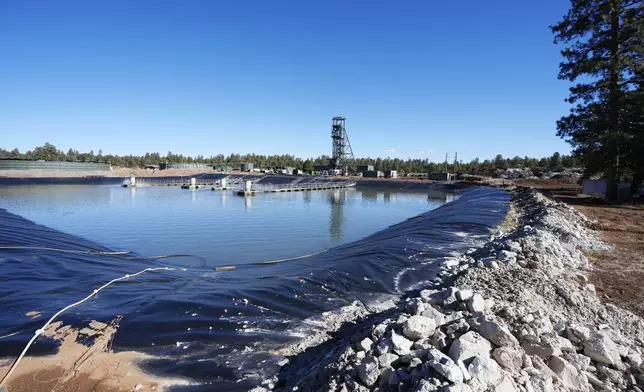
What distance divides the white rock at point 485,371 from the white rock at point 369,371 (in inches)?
30.2

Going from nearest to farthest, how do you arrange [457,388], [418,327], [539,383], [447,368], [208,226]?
[457,388]
[447,368]
[539,383]
[418,327]
[208,226]

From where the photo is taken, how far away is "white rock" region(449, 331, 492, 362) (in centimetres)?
307

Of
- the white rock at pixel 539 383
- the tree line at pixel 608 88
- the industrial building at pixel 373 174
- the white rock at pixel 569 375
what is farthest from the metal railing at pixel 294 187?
the white rock at pixel 539 383

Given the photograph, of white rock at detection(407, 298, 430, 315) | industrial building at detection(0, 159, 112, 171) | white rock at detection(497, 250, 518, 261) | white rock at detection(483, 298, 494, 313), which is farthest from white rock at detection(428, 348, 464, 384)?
industrial building at detection(0, 159, 112, 171)

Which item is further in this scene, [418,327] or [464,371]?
[418,327]

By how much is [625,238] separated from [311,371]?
431 inches

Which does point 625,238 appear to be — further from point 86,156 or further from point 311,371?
point 86,156

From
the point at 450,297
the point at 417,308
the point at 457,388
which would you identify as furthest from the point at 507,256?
the point at 457,388

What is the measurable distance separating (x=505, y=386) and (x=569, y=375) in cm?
86

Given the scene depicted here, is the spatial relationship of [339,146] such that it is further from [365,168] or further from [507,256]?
[507,256]

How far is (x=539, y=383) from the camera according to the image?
2.96m

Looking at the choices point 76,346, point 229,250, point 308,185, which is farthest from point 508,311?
point 308,185

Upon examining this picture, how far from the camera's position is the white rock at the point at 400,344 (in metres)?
3.25

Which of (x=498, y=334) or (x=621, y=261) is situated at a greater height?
(x=498, y=334)
